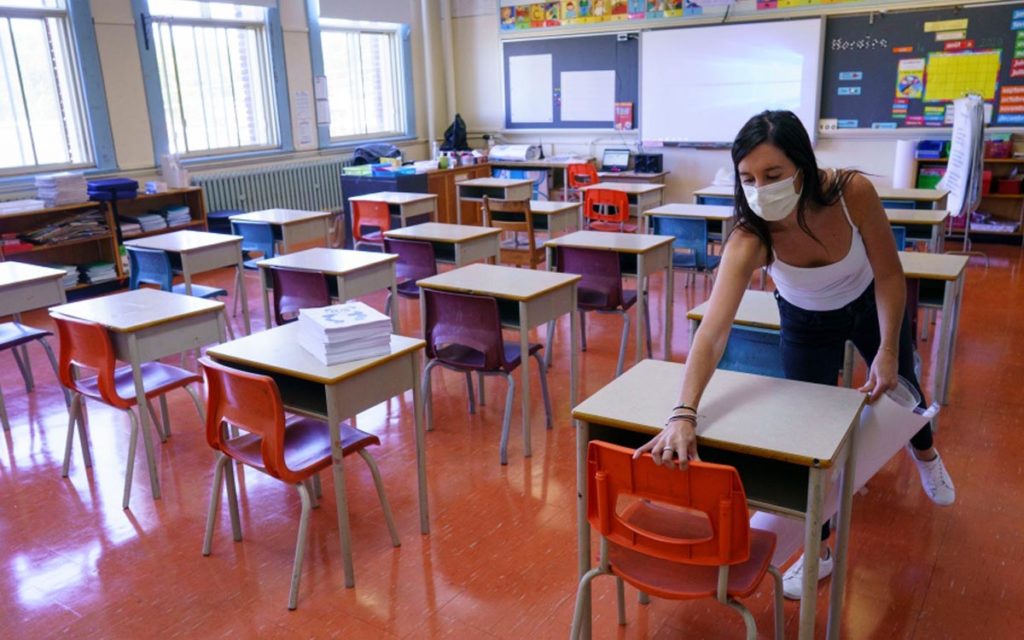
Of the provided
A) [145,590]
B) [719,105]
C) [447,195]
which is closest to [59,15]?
[447,195]

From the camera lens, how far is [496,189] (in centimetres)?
737

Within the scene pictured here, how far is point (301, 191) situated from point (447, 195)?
5.26 feet

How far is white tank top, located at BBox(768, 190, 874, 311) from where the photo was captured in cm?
202

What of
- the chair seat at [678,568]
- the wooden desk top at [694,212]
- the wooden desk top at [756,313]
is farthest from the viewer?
the wooden desk top at [694,212]

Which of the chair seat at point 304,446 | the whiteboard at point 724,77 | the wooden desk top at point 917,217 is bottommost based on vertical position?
the chair seat at point 304,446

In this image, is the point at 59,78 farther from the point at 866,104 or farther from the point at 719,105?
the point at 866,104

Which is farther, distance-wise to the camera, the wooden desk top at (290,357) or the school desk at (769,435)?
the wooden desk top at (290,357)

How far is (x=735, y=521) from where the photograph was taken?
1581mm

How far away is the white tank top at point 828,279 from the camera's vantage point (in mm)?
2020

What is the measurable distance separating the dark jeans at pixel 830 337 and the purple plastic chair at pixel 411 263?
263 centimetres

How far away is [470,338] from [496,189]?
14.0 feet

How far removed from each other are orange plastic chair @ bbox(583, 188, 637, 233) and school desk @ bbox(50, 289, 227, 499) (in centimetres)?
369

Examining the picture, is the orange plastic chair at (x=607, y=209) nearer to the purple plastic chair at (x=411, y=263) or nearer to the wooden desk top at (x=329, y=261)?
the purple plastic chair at (x=411, y=263)

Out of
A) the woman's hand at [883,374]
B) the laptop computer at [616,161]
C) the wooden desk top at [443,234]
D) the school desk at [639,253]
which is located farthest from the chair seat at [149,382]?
the laptop computer at [616,161]
